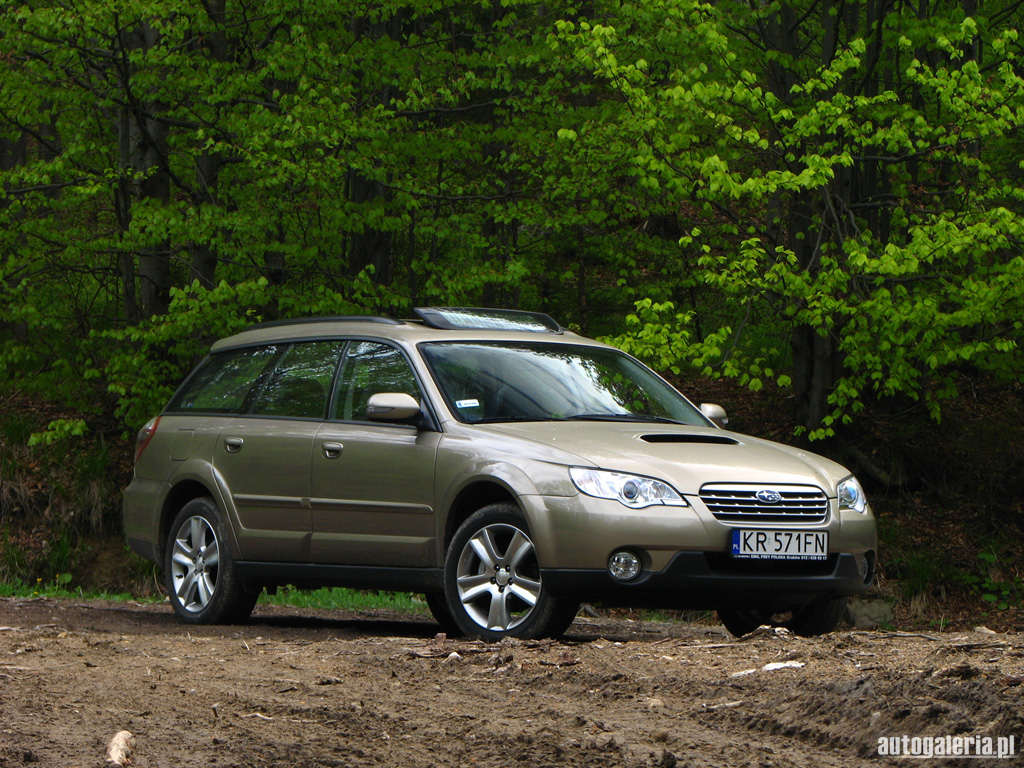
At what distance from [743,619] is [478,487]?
208cm

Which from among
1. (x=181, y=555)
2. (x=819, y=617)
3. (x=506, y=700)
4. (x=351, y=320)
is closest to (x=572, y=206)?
(x=351, y=320)

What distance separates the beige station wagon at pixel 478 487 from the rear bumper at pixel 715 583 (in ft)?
0.04

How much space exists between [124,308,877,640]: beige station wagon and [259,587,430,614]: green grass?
2829 millimetres

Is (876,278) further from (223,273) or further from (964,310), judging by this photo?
(223,273)

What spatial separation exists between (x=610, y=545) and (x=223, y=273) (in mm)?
12101

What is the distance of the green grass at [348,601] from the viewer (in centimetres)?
1185

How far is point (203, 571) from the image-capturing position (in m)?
8.73

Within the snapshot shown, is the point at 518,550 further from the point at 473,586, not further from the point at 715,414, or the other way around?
the point at 715,414

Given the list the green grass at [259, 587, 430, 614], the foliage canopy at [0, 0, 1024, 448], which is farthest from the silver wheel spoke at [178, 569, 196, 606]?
the foliage canopy at [0, 0, 1024, 448]

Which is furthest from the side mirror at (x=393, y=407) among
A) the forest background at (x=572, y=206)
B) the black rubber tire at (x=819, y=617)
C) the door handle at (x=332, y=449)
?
the forest background at (x=572, y=206)

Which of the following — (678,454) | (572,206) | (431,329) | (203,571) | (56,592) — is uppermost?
(572,206)

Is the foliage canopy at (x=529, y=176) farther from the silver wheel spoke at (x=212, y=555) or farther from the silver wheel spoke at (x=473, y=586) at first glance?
the silver wheel spoke at (x=473, y=586)

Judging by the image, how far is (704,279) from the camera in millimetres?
13086

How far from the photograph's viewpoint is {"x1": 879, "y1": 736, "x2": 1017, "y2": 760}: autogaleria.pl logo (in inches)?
151
